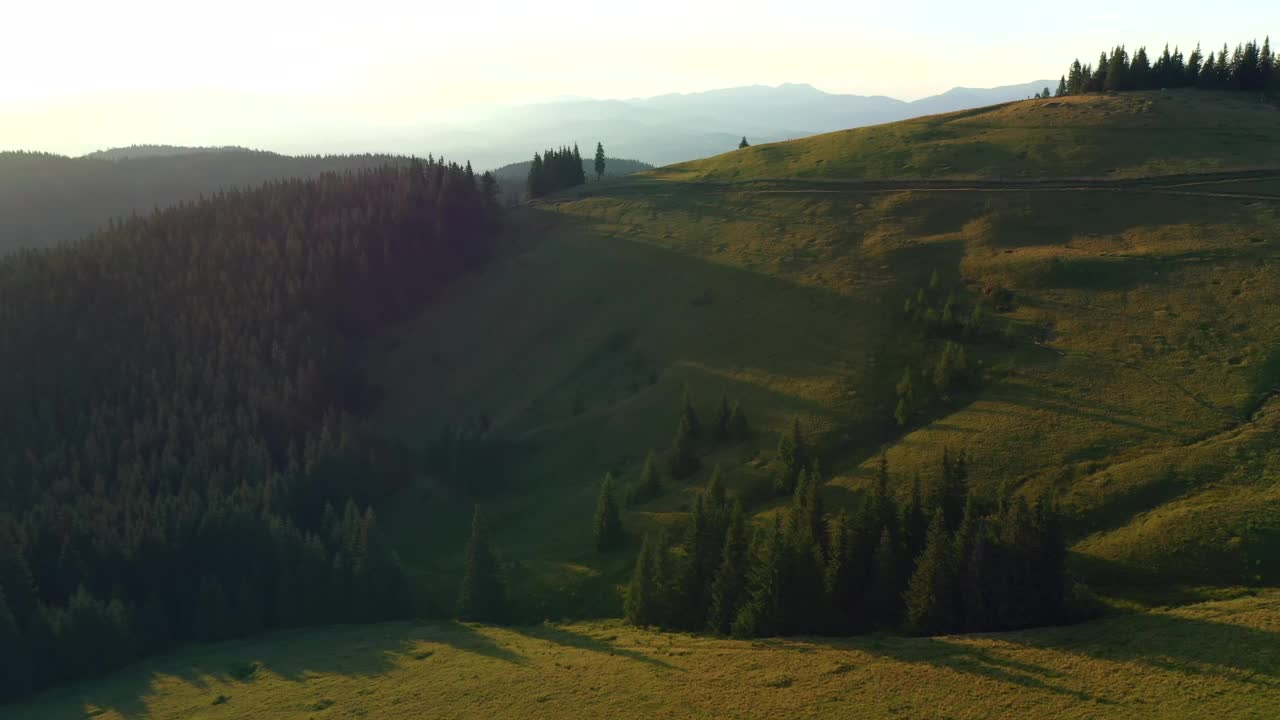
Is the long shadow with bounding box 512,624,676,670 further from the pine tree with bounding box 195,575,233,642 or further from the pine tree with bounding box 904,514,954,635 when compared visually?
the pine tree with bounding box 195,575,233,642

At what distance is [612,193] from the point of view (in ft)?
556

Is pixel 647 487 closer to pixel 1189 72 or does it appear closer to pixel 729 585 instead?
pixel 729 585

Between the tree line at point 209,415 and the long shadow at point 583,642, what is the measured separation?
61.1ft

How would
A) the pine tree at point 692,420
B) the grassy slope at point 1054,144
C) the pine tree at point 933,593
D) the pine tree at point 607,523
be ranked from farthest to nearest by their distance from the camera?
the grassy slope at point 1054,144, the pine tree at point 692,420, the pine tree at point 607,523, the pine tree at point 933,593

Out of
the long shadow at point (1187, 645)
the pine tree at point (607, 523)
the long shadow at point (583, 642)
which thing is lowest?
the long shadow at point (583, 642)

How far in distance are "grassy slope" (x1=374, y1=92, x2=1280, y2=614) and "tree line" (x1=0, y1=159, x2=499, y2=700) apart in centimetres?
1072

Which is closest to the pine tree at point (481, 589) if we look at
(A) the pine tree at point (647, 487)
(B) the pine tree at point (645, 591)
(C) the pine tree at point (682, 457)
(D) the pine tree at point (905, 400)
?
(B) the pine tree at point (645, 591)

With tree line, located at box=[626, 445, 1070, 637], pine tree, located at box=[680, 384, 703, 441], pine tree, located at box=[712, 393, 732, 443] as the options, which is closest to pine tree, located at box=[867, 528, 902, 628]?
tree line, located at box=[626, 445, 1070, 637]

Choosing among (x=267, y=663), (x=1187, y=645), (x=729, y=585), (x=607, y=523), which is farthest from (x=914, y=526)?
(x=267, y=663)

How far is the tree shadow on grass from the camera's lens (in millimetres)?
57594

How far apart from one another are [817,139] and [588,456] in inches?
4738

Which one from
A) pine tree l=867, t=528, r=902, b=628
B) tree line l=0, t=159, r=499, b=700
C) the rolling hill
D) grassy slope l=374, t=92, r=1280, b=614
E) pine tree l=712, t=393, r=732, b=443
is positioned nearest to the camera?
the rolling hill

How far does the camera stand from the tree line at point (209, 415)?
75375 millimetres

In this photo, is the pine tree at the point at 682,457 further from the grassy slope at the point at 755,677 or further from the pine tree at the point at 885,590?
the pine tree at the point at 885,590
